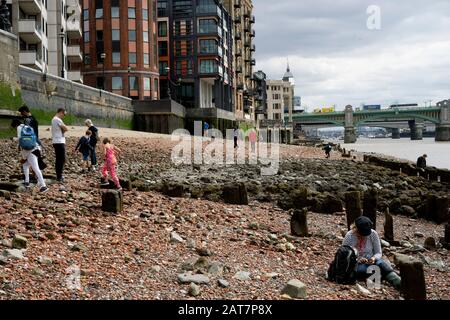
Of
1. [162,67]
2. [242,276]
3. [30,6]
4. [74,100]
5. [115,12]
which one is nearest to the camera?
[242,276]

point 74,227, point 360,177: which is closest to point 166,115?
point 360,177

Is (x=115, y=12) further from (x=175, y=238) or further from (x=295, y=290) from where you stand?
(x=295, y=290)

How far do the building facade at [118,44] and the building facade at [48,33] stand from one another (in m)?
2.91

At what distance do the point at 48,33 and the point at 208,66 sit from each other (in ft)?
103

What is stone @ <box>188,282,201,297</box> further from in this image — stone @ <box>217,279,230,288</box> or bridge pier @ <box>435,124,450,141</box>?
bridge pier @ <box>435,124,450,141</box>

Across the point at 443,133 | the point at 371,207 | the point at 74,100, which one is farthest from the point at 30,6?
the point at 443,133

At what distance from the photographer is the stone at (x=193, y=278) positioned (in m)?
7.88

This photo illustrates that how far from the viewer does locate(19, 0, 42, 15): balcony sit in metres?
41.5

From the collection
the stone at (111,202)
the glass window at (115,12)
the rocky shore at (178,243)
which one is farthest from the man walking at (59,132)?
the glass window at (115,12)

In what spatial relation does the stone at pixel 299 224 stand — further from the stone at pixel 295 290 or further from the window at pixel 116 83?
the window at pixel 116 83

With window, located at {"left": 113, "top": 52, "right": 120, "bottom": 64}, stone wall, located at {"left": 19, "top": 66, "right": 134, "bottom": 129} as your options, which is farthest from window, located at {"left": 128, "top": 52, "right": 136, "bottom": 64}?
stone wall, located at {"left": 19, "top": 66, "right": 134, "bottom": 129}

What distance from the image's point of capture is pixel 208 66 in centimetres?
7950

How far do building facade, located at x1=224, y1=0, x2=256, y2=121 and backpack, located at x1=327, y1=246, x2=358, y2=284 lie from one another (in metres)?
87.6
